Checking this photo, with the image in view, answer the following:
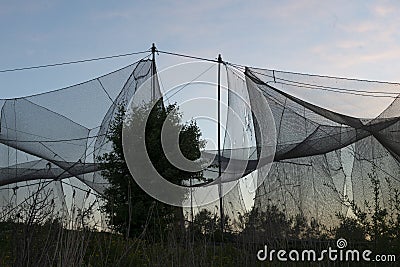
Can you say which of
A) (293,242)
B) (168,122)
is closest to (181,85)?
(168,122)

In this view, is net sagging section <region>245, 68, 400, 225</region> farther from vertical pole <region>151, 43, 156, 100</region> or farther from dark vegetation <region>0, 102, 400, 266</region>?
vertical pole <region>151, 43, 156, 100</region>

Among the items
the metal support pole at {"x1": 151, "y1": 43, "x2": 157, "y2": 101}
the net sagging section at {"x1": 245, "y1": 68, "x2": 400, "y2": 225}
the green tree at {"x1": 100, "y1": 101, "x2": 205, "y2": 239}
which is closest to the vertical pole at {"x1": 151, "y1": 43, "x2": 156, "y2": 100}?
the metal support pole at {"x1": 151, "y1": 43, "x2": 157, "y2": 101}

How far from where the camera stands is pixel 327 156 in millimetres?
5449

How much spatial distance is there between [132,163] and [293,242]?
257 centimetres

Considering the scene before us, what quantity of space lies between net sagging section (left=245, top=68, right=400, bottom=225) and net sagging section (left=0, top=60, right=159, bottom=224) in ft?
6.44

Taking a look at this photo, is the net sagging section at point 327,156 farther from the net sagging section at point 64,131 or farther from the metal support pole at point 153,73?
the net sagging section at point 64,131

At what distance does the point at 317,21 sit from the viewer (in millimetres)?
6520

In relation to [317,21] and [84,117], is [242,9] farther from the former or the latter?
[84,117]

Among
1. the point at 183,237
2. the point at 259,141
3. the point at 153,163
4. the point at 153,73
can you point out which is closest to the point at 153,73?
the point at 153,73

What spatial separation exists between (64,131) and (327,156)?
10.8 feet

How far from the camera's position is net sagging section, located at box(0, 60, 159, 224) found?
6.98m

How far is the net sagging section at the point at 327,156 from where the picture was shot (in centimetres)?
509

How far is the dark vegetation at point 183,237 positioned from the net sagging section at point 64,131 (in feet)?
4.12

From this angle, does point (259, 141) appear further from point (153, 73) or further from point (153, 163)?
point (153, 73)
